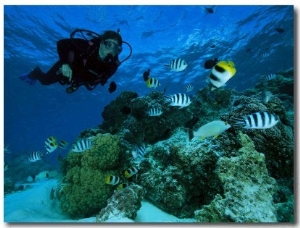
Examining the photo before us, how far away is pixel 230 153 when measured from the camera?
379 cm

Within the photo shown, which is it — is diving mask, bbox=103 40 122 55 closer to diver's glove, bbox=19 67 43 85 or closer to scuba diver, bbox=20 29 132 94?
scuba diver, bbox=20 29 132 94

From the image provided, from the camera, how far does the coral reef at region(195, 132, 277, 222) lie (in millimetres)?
3045

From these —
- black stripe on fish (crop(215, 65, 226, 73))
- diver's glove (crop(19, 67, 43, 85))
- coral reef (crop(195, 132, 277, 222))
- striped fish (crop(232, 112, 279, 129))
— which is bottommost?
coral reef (crop(195, 132, 277, 222))

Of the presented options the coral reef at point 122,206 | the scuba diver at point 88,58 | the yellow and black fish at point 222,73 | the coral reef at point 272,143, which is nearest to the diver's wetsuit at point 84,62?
the scuba diver at point 88,58

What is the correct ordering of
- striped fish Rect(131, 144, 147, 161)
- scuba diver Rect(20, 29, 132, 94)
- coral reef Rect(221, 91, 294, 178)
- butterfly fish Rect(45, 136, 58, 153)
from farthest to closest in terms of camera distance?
butterfly fish Rect(45, 136, 58, 153) < striped fish Rect(131, 144, 147, 161) < scuba diver Rect(20, 29, 132, 94) < coral reef Rect(221, 91, 294, 178)

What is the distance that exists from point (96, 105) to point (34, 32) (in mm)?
22642

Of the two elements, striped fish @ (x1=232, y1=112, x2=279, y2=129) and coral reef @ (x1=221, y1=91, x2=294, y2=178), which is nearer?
striped fish @ (x1=232, y1=112, x2=279, y2=129)

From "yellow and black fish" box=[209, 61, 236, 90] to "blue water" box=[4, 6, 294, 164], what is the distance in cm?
259

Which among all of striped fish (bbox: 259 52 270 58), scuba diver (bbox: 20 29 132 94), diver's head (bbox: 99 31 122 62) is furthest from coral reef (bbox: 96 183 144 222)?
striped fish (bbox: 259 52 270 58)

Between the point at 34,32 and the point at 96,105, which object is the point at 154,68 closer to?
the point at 34,32

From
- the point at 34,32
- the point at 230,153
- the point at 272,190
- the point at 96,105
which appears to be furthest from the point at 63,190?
the point at 96,105

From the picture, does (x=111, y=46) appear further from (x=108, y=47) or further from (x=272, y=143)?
(x=272, y=143)

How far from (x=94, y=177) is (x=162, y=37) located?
868 centimetres

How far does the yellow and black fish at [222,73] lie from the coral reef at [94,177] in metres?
2.76
